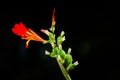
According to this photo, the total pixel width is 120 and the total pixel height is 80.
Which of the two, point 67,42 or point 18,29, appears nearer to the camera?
point 18,29

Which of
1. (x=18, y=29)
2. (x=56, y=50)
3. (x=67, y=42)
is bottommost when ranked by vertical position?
(x=56, y=50)

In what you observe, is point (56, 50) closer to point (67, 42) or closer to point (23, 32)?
point (23, 32)

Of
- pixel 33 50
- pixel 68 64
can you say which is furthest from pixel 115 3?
pixel 68 64

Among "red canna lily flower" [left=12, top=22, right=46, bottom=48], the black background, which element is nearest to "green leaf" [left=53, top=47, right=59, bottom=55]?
"red canna lily flower" [left=12, top=22, right=46, bottom=48]

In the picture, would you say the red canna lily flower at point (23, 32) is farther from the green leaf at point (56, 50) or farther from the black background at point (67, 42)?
the black background at point (67, 42)

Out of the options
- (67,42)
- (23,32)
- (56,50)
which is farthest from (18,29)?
(67,42)

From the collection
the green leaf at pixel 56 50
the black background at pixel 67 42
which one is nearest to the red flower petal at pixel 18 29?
the green leaf at pixel 56 50

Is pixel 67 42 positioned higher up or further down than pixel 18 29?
higher up

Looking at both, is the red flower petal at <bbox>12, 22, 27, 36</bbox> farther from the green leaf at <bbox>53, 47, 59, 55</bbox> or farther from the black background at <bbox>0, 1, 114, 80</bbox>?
the black background at <bbox>0, 1, 114, 80</bbox>

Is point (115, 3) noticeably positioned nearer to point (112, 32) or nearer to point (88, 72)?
point (112, 32)
